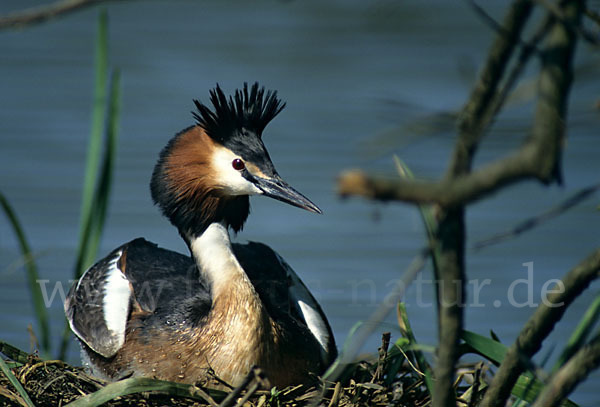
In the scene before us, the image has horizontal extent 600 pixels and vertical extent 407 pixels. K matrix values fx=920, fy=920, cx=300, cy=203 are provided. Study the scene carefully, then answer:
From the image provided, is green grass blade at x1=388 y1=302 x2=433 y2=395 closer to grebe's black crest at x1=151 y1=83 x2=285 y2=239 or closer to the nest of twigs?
the nest of twigs

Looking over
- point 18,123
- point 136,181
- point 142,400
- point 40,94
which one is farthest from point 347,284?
point 40,94

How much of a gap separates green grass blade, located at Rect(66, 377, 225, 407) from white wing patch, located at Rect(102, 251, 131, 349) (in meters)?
0.80

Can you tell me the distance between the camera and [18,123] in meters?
11.4

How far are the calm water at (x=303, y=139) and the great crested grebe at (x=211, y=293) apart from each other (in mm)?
614

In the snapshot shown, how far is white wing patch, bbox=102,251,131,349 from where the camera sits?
179 inches

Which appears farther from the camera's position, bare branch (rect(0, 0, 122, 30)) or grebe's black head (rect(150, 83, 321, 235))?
grebe's black head (rect(150, 83, 321, 235))

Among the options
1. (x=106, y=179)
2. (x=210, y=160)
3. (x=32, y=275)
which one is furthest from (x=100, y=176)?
(x=210, y=160)

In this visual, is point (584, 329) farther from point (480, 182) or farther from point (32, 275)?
point (32, 275)

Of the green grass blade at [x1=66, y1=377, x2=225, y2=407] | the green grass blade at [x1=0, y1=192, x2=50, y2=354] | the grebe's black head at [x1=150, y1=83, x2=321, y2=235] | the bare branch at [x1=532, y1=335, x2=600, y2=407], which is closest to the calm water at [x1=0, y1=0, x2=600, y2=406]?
the green grass blade at [x1=0, y1=192, x2=50, y2=354]

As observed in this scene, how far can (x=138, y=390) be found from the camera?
11.8 feet

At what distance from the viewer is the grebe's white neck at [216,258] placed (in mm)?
4441

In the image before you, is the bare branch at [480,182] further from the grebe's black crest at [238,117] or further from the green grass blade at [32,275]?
the green grass blade at [32,275]

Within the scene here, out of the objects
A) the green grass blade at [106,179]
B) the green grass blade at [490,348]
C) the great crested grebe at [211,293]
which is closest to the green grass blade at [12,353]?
the great crested grebe at [211,293]

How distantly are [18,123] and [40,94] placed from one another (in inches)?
42.2
